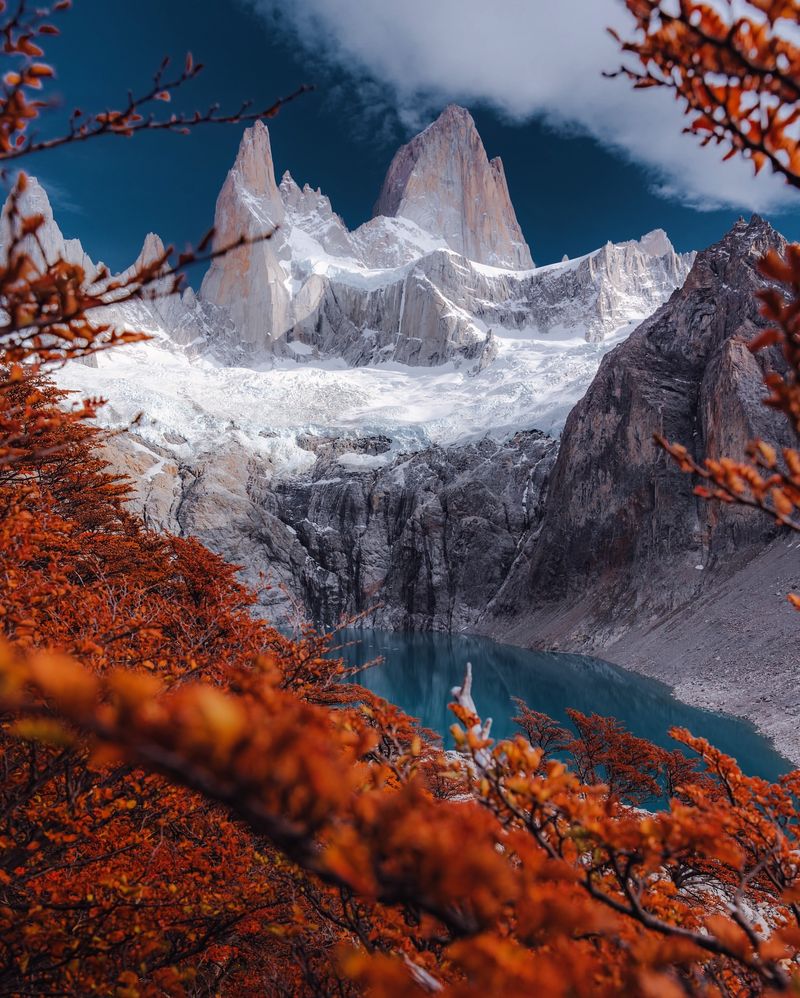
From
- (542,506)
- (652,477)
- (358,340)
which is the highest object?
(652,477)

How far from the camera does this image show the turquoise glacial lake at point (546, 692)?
28.5m

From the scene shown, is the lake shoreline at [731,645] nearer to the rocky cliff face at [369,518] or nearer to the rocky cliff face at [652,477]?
the rocky cliff face at [652,477]

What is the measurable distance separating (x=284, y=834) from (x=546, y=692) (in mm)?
45430

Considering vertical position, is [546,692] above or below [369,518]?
above

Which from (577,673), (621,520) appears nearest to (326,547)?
(621,520)

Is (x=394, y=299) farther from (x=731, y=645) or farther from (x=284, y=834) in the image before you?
(x=284, y=834)

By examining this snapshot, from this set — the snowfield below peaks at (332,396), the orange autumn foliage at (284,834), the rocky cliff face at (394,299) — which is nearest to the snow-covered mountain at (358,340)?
the rocky cliff face at (394,299)

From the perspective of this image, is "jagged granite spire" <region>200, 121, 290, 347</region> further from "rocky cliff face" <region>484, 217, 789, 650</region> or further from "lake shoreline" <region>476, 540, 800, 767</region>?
"lake shoreline" <region>476, 540, 800, 767</region>

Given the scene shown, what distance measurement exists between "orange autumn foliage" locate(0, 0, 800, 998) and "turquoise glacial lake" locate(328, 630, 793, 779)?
1986cm

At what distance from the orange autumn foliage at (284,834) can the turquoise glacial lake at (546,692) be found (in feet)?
65.2

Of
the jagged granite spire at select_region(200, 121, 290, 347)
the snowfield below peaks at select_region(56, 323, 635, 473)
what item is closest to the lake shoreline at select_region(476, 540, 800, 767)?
the snowfield below peaks at select_region(56, 323, 635, 473)

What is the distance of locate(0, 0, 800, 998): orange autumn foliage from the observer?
1.07 m

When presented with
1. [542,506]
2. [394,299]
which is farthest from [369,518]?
[394,299]

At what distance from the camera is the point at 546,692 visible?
140 feet
